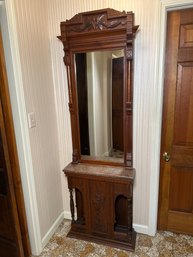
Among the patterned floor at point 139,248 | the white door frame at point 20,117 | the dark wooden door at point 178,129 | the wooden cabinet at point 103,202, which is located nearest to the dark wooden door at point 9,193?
the white door frame at point 20,117

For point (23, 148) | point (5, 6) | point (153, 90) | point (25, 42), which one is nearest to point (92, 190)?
point (23, 148)

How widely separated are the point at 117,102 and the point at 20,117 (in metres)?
0.85

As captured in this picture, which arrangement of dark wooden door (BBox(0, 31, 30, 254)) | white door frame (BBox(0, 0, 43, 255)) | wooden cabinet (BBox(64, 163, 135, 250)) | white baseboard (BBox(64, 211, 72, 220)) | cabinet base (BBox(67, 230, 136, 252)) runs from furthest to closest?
1. white baseboard (BBox(64, 211, 72, 220))
2. cabinet base (BBox(67, 230, 136, 252))
3. wooden cabinet (BBox(64, 163, 135, 250))
4. dark wooden door (BBox(0, 31, 30, 254))
5. white door frame (BBox(0, 0, 43, 255))

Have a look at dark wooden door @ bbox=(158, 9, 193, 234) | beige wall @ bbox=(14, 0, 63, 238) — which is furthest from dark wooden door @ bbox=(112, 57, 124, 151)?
beige wall @ bbox=(14, 0, 63, 238)

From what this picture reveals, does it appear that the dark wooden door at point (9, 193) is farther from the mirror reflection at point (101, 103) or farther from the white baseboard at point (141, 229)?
the white baseboard at point (141, 229)

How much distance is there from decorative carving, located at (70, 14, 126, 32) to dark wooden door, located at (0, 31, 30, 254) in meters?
0.66

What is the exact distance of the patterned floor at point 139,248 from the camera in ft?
5.74

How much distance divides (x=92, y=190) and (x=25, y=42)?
141cm

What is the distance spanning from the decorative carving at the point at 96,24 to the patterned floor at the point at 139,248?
2.02 metres

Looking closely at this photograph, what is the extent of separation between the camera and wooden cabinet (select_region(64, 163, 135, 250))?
170 centimetres

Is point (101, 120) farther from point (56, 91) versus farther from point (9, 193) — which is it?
point (9, 193)

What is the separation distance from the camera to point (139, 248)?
1812 millimetres

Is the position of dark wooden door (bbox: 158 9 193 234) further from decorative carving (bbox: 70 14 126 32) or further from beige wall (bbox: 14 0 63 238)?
beige wall (bbox: 14 0 63 238)

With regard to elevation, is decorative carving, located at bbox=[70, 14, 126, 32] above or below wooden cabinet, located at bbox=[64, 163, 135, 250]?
above
